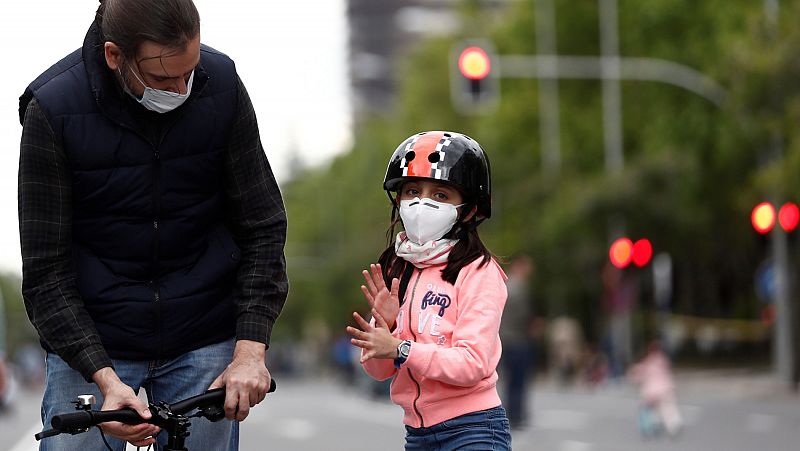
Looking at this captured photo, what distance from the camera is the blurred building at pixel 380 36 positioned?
5753 inches

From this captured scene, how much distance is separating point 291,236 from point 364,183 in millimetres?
26866

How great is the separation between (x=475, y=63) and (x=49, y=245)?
18.6 m

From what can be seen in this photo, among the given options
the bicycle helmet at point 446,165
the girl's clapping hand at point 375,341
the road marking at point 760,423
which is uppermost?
the bicycle helmet at point 446,165

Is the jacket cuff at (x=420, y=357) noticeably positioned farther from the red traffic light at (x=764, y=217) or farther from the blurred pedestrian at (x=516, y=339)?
the red traffic light at (x=764, y=217)

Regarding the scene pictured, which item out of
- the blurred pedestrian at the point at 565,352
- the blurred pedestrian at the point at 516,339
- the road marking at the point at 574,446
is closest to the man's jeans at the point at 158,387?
the road marking at the point at 574,446

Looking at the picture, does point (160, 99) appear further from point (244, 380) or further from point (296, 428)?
point (296, 428)

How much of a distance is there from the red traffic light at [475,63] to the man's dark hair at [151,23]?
18.6 m

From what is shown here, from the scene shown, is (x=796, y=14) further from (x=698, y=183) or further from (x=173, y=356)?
(x=173, y=356)

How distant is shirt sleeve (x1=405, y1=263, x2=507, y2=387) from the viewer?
4.51 meters

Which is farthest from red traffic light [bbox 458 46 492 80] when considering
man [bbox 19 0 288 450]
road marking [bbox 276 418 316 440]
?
man [bbox 19 0 288 450]

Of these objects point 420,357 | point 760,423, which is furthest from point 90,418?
point 760,423

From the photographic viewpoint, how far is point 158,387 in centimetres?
427

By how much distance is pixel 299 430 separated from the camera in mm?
18141

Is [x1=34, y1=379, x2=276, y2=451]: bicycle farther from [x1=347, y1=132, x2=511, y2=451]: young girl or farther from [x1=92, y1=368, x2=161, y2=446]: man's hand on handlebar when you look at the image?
[x1=347, y1=132, x2=511, y2=451]: young girl
